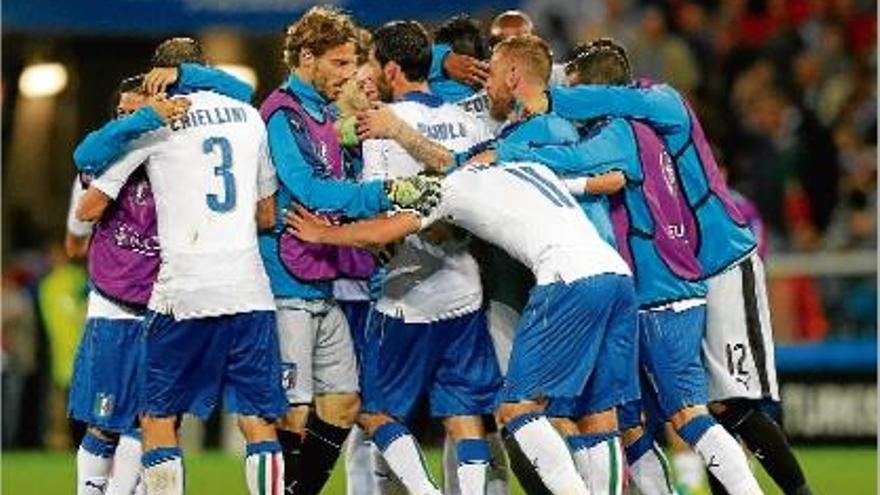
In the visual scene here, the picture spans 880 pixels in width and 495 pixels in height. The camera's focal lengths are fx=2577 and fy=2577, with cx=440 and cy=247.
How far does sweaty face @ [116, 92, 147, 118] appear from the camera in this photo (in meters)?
10.6

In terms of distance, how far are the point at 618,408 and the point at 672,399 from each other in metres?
0.32

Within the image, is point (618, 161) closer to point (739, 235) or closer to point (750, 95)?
point (739, 235)

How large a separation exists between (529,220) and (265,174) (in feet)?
3.80

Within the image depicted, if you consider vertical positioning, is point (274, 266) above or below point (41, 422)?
above

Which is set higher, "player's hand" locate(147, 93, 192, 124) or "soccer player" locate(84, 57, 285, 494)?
"player's hand" locate(147, 93, 192, 124)

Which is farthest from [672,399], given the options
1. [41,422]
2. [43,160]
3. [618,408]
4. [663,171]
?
[43,160]

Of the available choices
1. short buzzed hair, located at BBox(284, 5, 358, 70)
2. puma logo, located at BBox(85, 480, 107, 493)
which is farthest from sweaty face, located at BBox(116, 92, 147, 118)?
puma logo, located at BBox(85, 480, 107, 493)

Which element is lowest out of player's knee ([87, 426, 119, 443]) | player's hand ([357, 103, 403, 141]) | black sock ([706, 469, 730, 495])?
black sock ([706, 469, 730, 495])

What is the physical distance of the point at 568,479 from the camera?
34.2 feet

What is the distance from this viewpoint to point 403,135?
1090 cm

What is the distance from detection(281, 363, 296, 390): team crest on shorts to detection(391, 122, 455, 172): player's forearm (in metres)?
1.09

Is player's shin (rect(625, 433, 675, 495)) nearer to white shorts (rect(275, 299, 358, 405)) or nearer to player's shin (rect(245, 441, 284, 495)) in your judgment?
white shorts (rect(275, 299, 358, 405))

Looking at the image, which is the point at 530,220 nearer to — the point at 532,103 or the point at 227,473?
the point at 532,103

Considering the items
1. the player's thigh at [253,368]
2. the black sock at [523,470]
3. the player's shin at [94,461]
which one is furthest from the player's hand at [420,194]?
the player's shin at [94,461]
